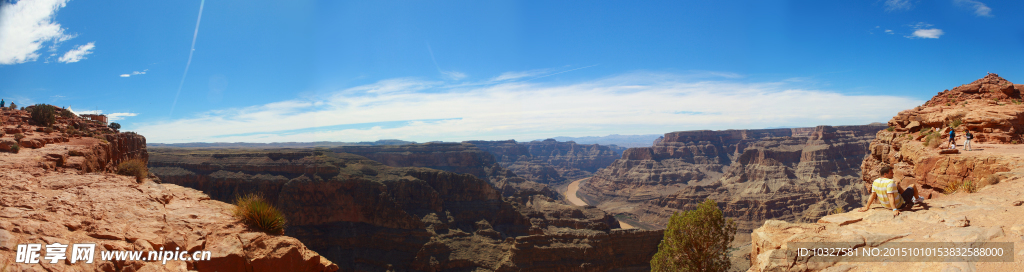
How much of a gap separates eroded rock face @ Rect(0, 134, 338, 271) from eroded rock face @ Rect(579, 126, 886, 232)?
9455cm

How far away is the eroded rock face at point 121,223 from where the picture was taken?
25.1 ft

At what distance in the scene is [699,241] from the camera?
58.1ft

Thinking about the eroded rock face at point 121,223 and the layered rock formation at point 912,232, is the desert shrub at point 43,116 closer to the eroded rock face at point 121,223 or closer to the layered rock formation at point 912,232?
the eroded rock face at point 121,223

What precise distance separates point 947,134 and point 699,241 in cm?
1494

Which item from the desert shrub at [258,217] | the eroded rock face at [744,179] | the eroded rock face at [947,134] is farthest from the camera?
the eroded rock face at [744,179]

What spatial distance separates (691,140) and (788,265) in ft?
623

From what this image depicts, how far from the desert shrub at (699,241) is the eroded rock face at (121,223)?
13.9 m

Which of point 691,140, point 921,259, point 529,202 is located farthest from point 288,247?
point 691,140

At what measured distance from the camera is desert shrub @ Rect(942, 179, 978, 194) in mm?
14016

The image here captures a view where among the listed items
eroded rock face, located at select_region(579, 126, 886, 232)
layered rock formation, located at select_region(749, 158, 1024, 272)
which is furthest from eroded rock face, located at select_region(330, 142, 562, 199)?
layered rock formation, located at select_region(749, 158, 1024, 272)

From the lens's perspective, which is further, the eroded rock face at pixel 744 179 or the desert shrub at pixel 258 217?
the eroded rock face at pixel 744 179

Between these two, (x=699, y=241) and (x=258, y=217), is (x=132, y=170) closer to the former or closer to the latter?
(x=258, y=217)

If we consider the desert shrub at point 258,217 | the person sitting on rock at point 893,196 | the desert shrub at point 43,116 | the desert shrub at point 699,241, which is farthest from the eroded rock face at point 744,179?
the desert shrub at point 43,116

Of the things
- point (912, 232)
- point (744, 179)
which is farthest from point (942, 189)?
point (744, 179)
